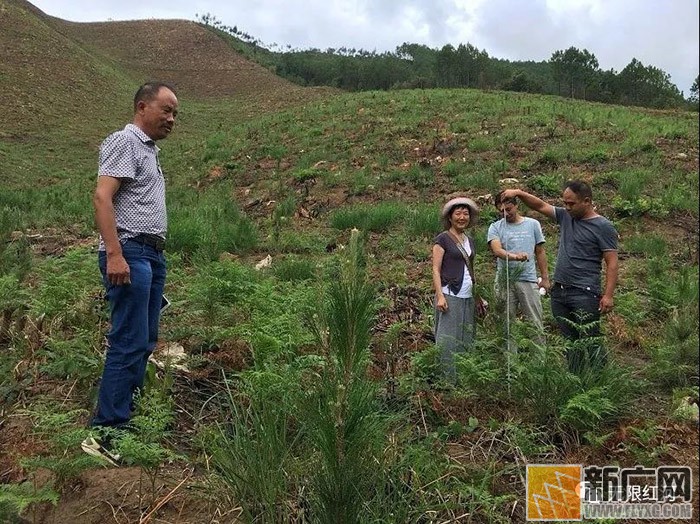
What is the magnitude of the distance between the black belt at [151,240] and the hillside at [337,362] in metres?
0.80

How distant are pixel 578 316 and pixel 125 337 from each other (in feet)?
8.23

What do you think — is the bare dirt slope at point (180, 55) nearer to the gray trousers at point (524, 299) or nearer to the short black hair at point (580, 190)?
the gray trousers at point (524, 299)

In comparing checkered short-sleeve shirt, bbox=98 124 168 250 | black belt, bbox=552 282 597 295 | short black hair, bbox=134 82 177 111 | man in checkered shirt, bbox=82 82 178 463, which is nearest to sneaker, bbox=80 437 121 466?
man in checkered shirt, bbox=82 82 178 463

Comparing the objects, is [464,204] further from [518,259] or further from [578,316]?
[578,316]

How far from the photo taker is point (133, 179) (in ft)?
10.3

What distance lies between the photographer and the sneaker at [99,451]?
2854mm

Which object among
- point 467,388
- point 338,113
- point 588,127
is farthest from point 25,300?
point 338,113

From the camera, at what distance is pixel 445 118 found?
15727 millimetres

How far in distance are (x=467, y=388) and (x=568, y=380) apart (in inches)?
23.9

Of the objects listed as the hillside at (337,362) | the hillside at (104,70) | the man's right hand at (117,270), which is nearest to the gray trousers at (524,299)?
the hillside at (337,362)

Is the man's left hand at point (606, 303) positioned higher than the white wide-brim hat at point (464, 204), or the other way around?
the white wide-brim hat at point (464, 204)

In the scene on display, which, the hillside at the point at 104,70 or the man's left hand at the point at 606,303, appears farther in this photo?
the hillside at the point at 104,70

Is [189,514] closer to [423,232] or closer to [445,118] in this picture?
[423,232]

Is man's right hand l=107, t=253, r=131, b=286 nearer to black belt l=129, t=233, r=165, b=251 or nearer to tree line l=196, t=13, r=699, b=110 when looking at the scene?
black belt l=129, t=233, r=165, b=251
